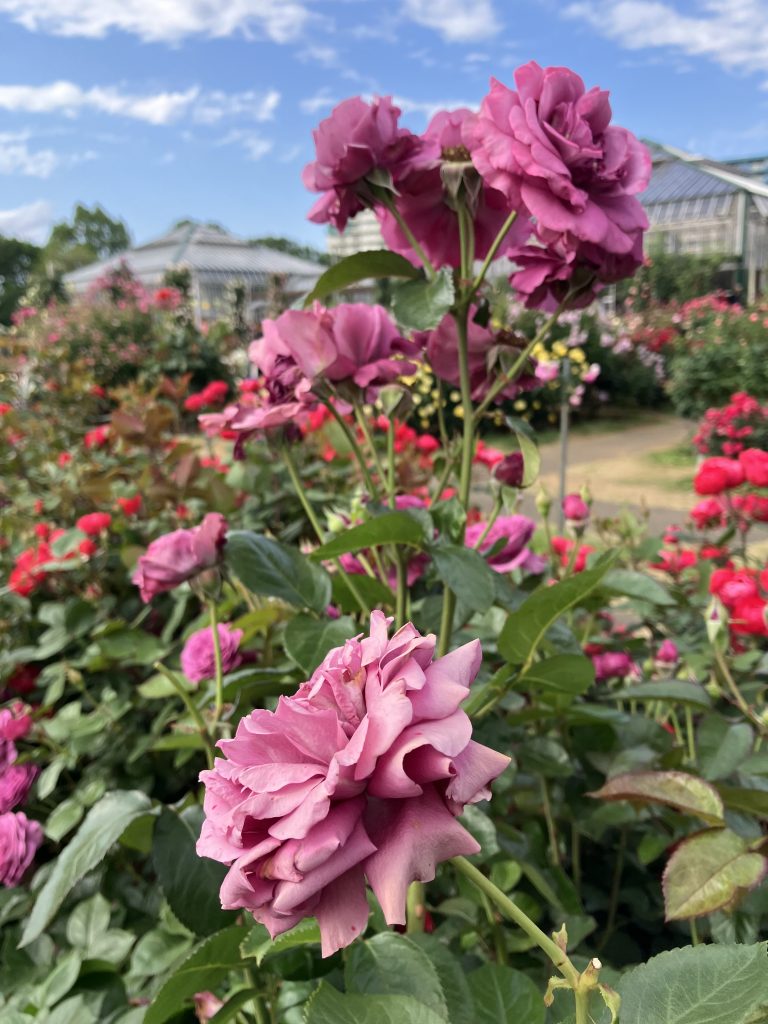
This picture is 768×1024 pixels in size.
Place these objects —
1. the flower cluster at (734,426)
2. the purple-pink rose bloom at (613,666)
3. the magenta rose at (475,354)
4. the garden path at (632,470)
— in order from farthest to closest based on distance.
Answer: the garden path at (632,470)
the flower cluster at (734,426)
the purple-pink rose bloom at (613,666)
the magenta rose at (475,354)

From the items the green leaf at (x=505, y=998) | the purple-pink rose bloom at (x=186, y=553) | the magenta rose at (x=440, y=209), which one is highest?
the magenta rose at (x=440, y=209)

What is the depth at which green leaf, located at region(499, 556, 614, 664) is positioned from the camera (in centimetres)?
45

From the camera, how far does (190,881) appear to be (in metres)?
0.49

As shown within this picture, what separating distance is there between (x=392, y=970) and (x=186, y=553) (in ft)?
1.03

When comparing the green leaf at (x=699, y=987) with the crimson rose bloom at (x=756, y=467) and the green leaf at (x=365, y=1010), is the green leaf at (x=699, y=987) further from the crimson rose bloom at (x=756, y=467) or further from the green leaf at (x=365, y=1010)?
the crimson rose bloom at (x=756, y=467)

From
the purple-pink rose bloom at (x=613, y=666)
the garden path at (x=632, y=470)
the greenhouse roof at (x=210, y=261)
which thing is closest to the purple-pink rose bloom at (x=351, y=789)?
the purple-pink rose bloom at (x=613, y=666)

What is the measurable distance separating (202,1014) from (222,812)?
38 centimetres

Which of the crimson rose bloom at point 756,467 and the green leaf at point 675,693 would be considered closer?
the green leaf at point 675,693

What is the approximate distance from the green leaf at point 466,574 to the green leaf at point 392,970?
0.19m

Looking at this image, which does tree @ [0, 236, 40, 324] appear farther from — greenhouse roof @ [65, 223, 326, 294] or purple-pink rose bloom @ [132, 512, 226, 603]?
purple-pink rose bloom @ [132, 512, 226, 603]

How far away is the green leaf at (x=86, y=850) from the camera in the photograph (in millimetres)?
462

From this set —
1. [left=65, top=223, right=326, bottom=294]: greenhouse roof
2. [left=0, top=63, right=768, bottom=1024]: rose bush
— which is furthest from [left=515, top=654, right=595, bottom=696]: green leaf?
[left=65, top=223, right=326, bottom=294]: greenhouse roof

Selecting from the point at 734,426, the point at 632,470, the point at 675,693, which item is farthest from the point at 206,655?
the point at 632,470

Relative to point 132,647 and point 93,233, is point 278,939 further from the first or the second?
point 93,233
